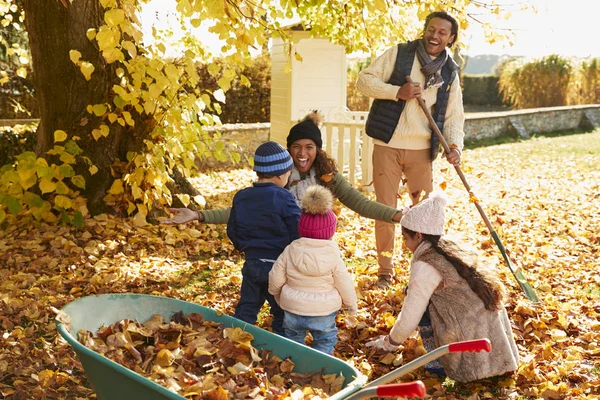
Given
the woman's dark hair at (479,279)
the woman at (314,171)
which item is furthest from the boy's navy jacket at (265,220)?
the woman's dark hair at (479,279)

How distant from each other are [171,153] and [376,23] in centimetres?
337

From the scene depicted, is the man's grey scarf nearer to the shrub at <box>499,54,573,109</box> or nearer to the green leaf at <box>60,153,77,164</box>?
the green leaf at <box>60,153,77,164</box>

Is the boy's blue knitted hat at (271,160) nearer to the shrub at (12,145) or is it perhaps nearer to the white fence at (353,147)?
the shrub at (12,145)

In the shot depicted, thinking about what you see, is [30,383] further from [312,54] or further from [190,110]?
[312,54]

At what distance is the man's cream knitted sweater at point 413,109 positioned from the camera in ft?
16.5

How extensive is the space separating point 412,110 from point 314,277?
78.4 inches

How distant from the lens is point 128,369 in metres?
2.52

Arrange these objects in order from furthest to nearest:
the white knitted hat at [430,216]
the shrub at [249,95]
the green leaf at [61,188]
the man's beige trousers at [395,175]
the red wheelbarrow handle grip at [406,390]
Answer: the shrub at [249,95]
the green leaf at [61,188]
the man's beige trousers at [395,175]
the white knitted hat at [430,216]
the red wheelbarrow handle grip at [406,390]

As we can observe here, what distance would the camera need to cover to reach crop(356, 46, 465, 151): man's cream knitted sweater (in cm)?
504

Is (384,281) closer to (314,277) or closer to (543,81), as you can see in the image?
(314,277)

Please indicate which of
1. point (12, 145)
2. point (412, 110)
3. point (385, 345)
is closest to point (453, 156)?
point (412, 110)

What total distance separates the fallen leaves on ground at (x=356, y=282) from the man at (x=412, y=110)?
1.39 ft

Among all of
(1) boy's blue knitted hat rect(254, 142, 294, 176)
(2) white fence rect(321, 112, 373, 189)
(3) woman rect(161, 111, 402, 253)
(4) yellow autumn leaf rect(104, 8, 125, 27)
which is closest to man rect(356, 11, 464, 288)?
(3) woman rect(161, 111, 402, 253)

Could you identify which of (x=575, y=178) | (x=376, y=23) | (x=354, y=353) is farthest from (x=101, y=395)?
(x=575, y=178)
